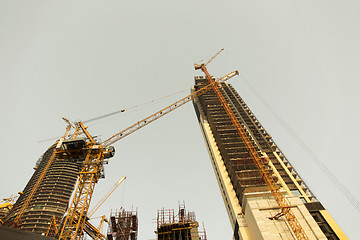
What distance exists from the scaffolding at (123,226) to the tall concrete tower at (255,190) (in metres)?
23.4

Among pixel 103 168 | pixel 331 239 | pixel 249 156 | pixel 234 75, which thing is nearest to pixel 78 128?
pixel 103 168

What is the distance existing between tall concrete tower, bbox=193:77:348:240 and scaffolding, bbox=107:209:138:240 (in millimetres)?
23425

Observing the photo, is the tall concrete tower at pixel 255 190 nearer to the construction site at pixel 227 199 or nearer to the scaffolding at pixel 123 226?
the construction site at pixel 227 199

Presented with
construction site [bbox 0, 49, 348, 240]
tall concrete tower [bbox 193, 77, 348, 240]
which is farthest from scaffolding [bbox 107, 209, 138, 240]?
tall concrete tower [bbox 193, 77, 348, 240]

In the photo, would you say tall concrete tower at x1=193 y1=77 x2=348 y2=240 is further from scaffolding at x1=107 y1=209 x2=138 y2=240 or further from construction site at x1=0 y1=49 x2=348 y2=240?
scaffolding at x1=107 y1=209 x2=138 y2=240

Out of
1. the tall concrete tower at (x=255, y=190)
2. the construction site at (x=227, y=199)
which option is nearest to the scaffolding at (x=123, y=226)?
the construction site at (x=227, y=199)

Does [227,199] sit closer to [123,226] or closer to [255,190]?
[255,190]

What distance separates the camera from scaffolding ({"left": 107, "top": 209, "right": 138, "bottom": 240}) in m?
43.1

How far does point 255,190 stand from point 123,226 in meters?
31.1

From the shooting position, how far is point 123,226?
4512 centimetres

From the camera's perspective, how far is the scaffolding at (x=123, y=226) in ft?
141

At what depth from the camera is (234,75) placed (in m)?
90.1

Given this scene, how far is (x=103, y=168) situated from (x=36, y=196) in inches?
2359

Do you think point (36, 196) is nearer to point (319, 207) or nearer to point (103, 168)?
point (103, 168)
